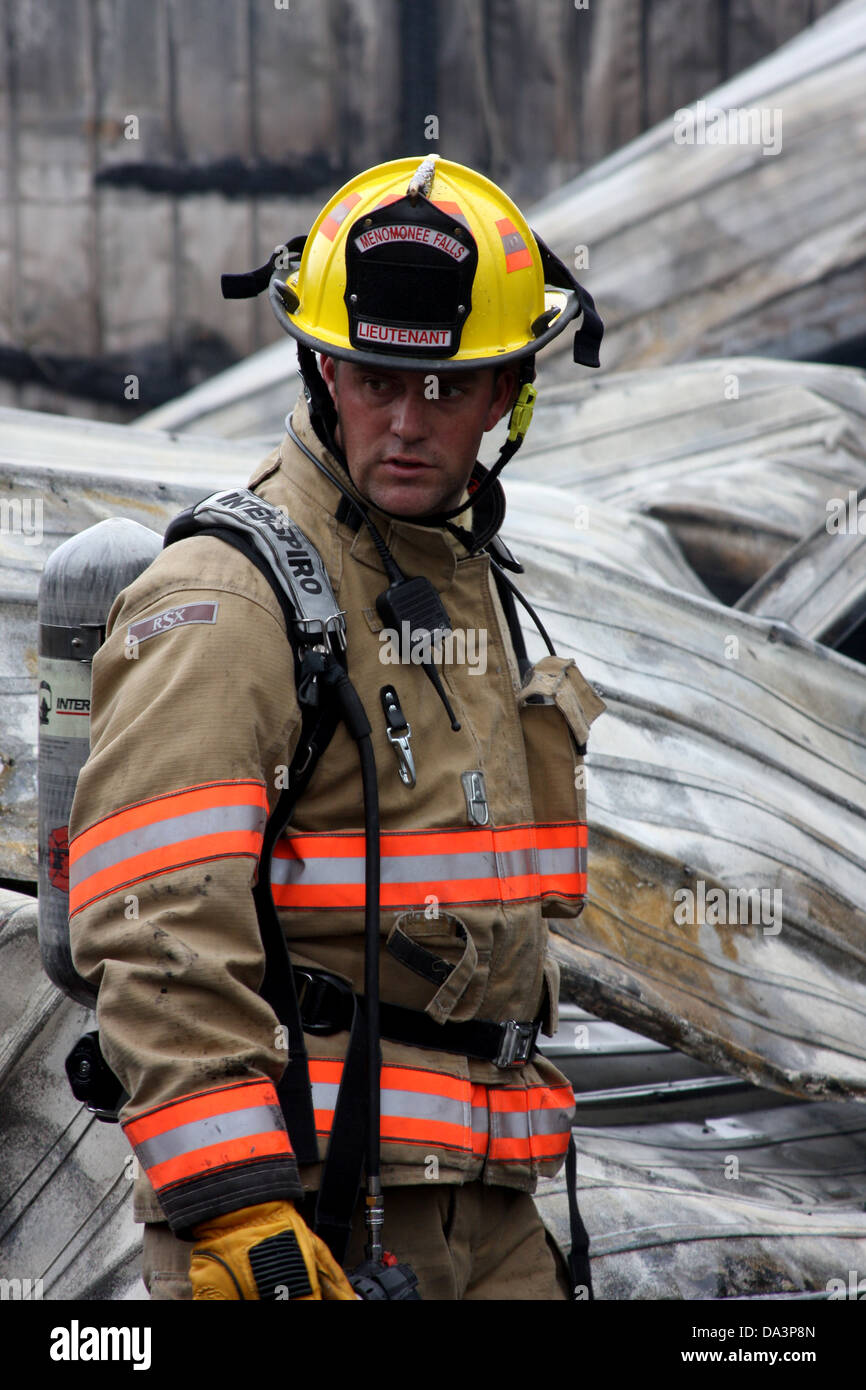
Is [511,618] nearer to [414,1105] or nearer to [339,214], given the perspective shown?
[339,214]

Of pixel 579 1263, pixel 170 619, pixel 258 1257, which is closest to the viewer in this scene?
pixel 258 1257

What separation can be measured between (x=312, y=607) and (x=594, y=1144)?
1.87m

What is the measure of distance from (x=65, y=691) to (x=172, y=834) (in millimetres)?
428

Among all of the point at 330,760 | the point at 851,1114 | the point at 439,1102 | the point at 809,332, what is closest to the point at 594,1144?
the point at 851,1114

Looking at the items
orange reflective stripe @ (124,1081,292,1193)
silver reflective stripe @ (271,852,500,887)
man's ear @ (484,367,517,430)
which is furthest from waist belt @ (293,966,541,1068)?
man's ear @ (484,367,517,430)

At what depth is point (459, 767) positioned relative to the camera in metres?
1.57

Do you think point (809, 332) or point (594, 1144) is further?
point (809, 332)

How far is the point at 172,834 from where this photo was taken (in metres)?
1.33

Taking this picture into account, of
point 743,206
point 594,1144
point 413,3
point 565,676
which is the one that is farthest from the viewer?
point 413,3

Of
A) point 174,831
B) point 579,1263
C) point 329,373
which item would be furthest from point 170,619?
point 579,1263

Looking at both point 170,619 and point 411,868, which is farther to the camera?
point 411,868

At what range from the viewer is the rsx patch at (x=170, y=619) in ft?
4.58

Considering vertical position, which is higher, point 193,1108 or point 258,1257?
point 193,1108
